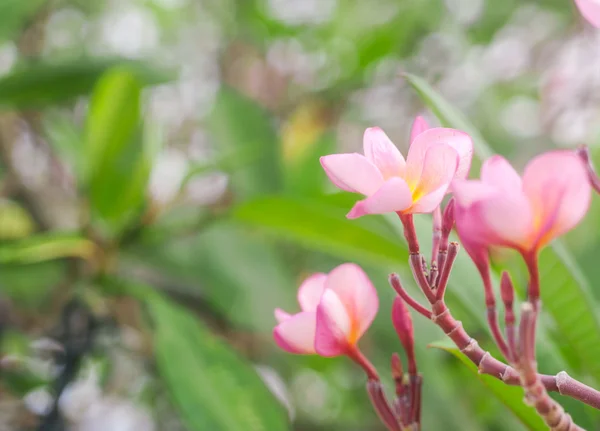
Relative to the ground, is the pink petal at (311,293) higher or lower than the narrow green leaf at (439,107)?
lower

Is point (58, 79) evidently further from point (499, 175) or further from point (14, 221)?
point (499, 175)

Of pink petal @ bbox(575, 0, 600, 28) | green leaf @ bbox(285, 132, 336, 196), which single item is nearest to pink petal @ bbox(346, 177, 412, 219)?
pink petal @ bbox(575, 0, 600, 28)

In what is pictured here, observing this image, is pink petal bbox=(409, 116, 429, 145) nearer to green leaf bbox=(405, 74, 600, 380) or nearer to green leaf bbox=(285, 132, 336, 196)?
green leaf bbox=(405, 74, 600, 380)

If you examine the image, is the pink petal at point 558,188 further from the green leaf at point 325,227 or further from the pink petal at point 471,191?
the green leaf at point 325,227

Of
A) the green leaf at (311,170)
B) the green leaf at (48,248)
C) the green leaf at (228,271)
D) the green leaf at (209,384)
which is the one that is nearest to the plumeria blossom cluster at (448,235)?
the green leaf at (209,384)

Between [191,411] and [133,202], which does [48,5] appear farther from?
[191,411]

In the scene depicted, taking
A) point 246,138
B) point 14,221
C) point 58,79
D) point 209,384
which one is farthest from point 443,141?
point 14,221
